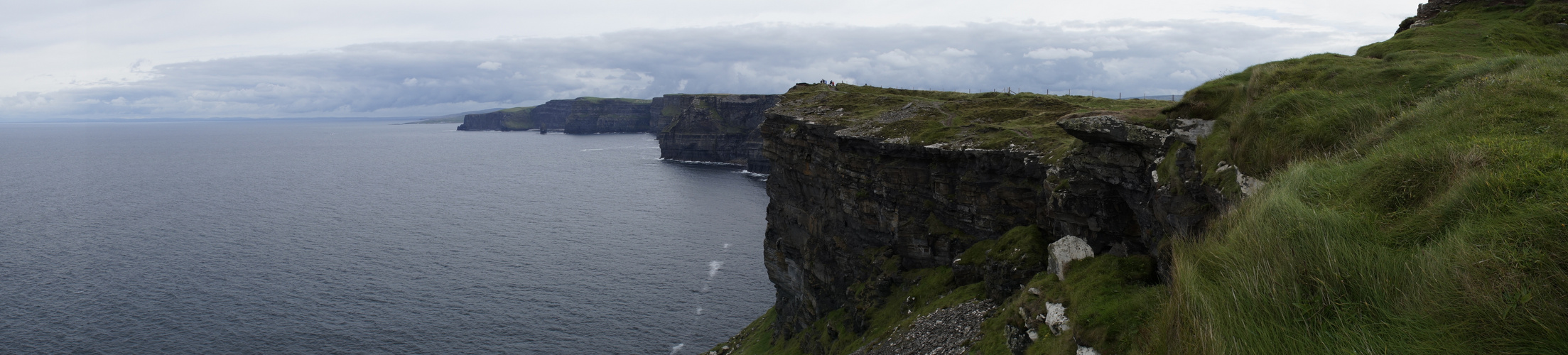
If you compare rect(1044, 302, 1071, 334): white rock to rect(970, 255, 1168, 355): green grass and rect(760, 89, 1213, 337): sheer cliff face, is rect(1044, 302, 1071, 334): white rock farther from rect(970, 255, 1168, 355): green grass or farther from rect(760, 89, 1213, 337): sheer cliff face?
rect(760, 89, 1213, 337): sheer cliff face

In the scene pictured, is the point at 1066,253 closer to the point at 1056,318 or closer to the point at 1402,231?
the point at 1056,318

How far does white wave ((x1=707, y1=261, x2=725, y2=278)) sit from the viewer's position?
88750 millimetres

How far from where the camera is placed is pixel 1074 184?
3198 cm

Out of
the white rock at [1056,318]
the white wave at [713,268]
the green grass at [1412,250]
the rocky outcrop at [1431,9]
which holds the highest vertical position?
the rocky outcrop at [1431,9]

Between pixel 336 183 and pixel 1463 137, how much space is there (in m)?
184

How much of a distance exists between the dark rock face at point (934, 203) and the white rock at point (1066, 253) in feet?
5.06

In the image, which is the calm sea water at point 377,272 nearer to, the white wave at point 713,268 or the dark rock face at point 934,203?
the white wave at point 713,268

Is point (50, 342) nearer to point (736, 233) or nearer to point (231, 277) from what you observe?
point (231, 277)

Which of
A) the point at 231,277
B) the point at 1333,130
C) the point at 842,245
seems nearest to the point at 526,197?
the point at 231,277

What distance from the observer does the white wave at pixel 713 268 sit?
88.8 metres

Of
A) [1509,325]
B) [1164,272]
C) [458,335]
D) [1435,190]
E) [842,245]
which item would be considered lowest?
[458,335]

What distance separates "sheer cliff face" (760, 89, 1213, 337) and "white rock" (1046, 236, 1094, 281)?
1.55 m

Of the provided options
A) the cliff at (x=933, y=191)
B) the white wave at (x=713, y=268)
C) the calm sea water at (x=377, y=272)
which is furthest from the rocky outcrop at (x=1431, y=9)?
the white wave at (x=713, y=268)

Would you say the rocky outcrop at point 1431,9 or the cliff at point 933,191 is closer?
the cliff at point 933,191
